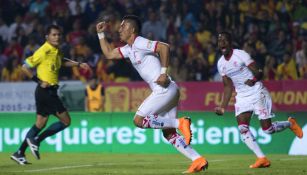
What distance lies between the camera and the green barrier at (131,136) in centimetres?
2031

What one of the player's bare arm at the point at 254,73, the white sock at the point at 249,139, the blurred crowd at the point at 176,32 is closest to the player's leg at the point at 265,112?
the player's bare arm at the point at 254,73

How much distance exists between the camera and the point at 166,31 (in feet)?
87.8

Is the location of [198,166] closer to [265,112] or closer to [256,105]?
[256,105]

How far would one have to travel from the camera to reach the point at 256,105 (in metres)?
16.1

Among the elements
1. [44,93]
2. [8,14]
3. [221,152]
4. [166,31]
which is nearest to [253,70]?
[44,93]

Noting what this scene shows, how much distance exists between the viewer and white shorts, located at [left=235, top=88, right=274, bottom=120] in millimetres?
16000

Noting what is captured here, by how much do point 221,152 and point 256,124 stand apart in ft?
3.12

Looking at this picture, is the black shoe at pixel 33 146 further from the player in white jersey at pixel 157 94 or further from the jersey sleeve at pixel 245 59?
the jersey sleeve at pixel 245 59

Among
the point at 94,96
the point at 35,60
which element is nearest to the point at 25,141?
the point at 35,60

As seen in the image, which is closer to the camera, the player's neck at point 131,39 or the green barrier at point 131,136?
the player's neck at point 131,39

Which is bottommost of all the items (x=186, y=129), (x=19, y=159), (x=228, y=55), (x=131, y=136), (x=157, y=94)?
(x=19, y=159)

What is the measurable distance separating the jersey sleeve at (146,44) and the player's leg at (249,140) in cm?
278

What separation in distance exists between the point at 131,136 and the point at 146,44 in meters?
7.58

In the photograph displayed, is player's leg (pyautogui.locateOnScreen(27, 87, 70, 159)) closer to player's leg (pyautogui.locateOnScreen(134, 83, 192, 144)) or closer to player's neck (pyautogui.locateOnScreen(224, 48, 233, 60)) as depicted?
player's neck (pyautogui.locateOnScreen(224, 48, 233, 60))
